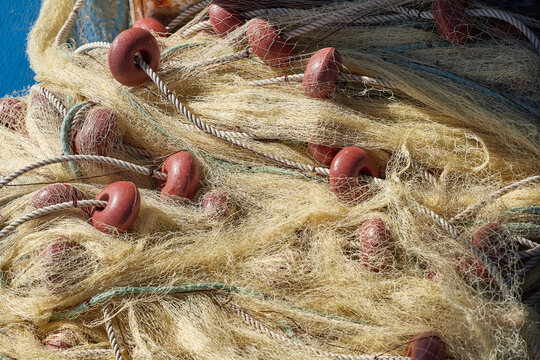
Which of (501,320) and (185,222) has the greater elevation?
(185,222)

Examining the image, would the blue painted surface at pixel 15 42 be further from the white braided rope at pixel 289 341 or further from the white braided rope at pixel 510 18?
the white braided rope at pixel 510 18

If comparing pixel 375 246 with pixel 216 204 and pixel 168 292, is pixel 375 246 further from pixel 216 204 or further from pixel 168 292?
pixel 168 292

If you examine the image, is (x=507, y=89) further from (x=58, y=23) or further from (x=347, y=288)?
(x=58, y=23)

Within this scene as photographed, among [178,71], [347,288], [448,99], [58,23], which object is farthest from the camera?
[58,23]

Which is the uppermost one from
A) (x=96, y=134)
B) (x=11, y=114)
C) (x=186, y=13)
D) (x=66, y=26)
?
(x=66, y=26)

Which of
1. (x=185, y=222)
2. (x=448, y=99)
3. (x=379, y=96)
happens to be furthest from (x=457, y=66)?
(x=185, y=222)

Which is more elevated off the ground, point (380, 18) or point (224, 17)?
point (224, 17)

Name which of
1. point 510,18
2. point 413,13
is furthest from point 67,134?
point 510,18
